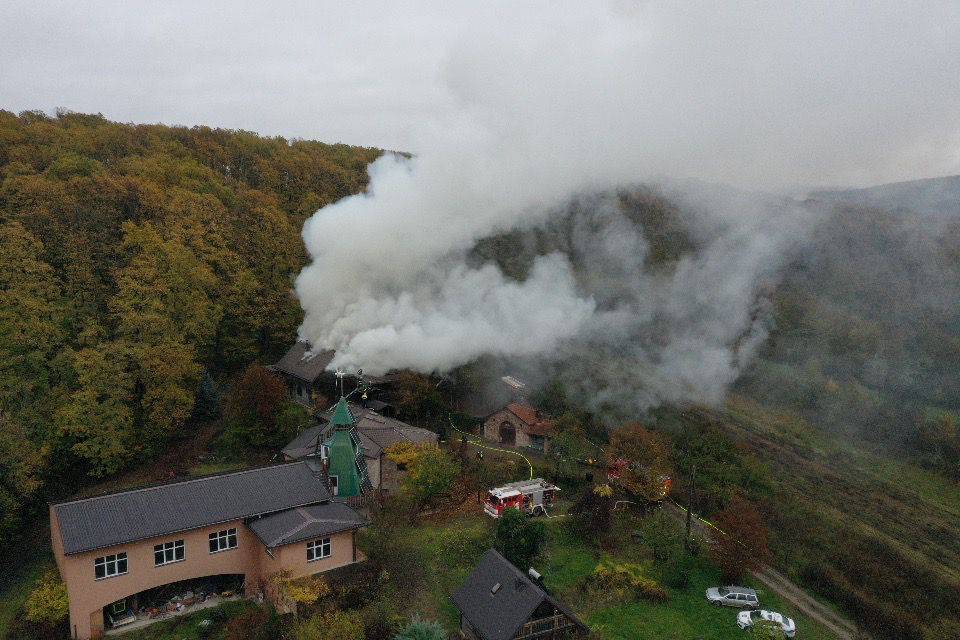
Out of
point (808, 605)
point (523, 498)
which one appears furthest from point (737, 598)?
point (523, 498)

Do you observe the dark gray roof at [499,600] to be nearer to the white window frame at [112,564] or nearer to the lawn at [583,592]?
the lawn at [583,592]

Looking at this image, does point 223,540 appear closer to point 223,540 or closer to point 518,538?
point 223,540

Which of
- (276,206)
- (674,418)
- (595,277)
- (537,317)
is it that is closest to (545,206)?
(595,277)

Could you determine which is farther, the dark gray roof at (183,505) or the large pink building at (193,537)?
the dark gray roof at (183,505)

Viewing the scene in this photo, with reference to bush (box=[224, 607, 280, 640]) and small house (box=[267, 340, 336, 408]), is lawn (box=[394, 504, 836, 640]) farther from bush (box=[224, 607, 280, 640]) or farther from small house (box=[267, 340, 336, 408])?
small house (box=[267, 340, 336, 408])

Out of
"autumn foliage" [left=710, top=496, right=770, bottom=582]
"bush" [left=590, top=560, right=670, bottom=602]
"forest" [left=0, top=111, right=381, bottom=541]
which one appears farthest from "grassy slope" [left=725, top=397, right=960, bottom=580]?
"forest" [left=0, top=111, right=381, bottom=541]

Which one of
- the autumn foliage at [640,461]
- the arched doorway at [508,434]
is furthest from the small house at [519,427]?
the autumn foliage at [640,461]
